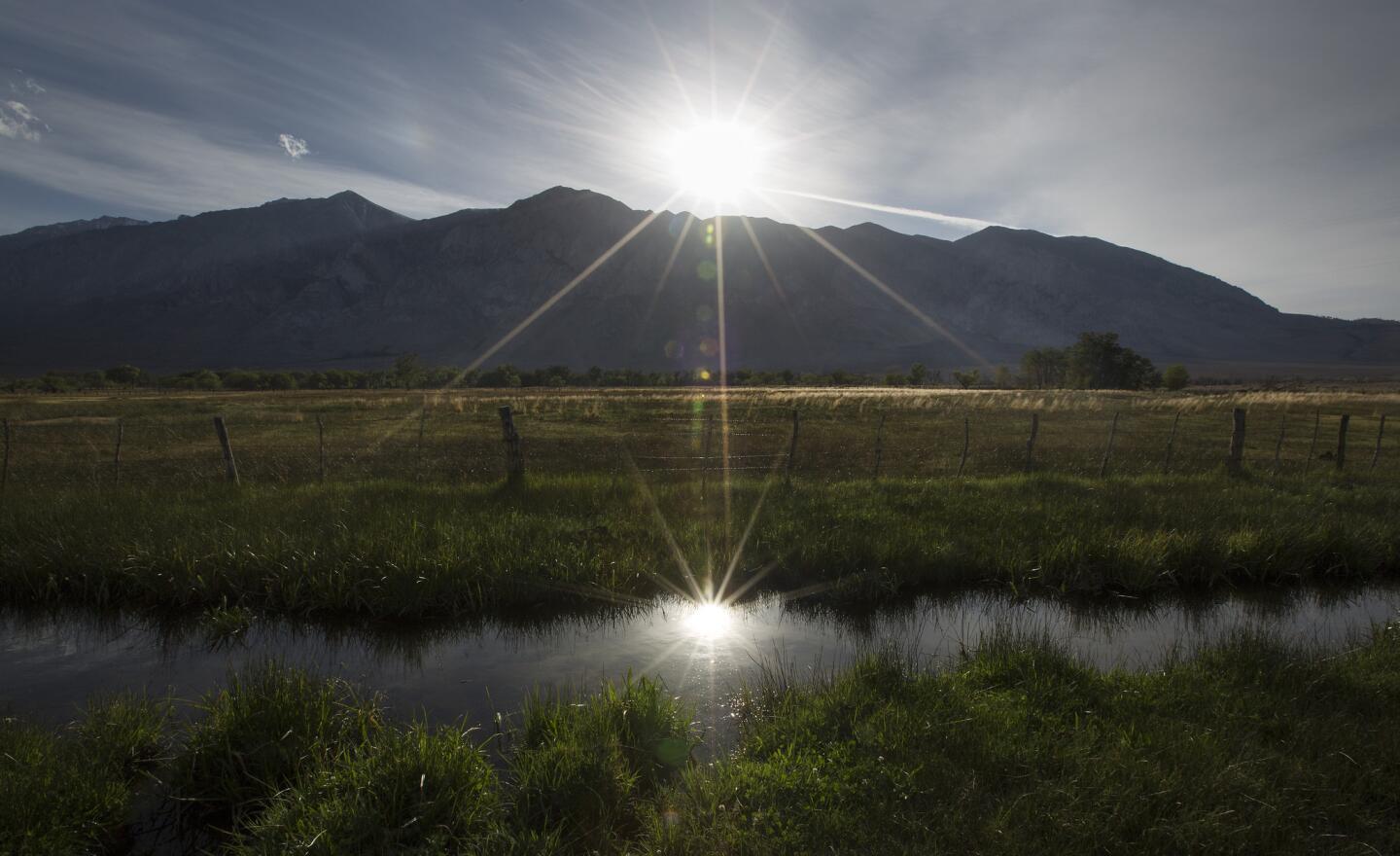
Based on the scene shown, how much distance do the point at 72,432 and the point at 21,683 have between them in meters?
29.0

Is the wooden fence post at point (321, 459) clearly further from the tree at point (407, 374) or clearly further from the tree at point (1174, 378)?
the tree at point (1174, 378)

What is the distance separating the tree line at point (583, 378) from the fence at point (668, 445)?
5039 centimetres

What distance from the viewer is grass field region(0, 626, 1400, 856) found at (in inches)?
155

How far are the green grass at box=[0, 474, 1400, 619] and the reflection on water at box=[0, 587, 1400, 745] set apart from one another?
0.49 m

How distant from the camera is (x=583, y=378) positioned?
114000mm

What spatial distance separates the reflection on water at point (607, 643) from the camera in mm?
6605

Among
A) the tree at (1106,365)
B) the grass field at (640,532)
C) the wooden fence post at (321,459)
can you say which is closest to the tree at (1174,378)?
the tree at (1106,365)

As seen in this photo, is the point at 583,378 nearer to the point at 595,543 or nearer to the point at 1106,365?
the point at 1106,365

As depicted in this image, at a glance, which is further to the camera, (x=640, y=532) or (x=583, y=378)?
(x=583, y=378)

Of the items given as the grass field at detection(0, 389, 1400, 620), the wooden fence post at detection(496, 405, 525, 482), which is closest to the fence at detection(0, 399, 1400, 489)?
the wooden fence post at detection(496, 405, 525, 482)

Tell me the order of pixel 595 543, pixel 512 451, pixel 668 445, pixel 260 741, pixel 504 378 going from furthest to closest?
pixel 504 378 < pixel 668 445 < pixel 512 451 < pixel 595 543 < pixel 260 741

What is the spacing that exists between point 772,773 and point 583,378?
112 metres

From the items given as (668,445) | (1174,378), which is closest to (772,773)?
(668,445)

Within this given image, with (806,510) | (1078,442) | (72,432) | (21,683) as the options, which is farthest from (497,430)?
(1078,442)
